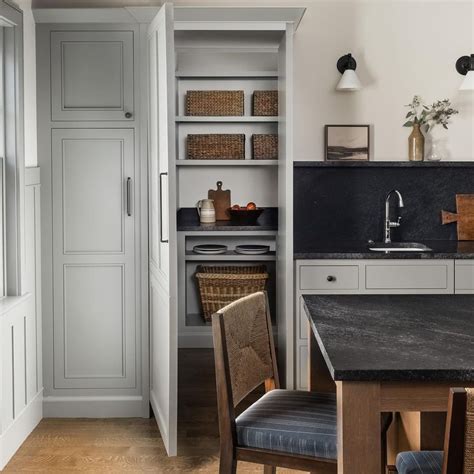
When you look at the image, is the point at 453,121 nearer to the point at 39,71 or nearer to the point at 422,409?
the point at 39,71

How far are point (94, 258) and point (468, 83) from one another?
8.68 ft

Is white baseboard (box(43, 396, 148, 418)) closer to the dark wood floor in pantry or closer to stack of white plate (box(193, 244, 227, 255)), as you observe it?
the dark wood floor in pantry

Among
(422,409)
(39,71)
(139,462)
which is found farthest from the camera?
(39,71)

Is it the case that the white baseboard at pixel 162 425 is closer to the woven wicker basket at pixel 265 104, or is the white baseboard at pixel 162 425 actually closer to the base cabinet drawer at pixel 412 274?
the base cabinet drawer at pixel 412 274

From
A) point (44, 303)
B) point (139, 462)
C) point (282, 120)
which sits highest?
point (282, 120)

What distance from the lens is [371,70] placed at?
5496 mm

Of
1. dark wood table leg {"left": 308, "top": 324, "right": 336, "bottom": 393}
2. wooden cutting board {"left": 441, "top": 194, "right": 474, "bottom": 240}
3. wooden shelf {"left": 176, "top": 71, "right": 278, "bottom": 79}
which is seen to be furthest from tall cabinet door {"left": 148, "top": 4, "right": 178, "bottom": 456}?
wooden cutting board {"left": 441, "top": 194, "right": 474, "bottom": 240}

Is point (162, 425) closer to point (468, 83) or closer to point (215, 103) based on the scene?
point (215, 103)

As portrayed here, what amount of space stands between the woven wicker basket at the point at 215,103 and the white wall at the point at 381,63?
16.0 inches

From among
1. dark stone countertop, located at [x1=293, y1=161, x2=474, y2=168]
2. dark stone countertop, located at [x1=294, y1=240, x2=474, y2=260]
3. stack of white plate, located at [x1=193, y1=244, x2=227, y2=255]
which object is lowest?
stack of white plate, located at [x1=193, y1=244, x2=227, y2=255]

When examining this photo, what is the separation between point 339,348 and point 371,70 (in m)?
3.51

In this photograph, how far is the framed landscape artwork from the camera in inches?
215

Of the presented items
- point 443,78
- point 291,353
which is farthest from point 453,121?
point 291,353

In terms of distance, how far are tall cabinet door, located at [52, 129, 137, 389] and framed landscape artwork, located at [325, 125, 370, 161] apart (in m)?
1.56
